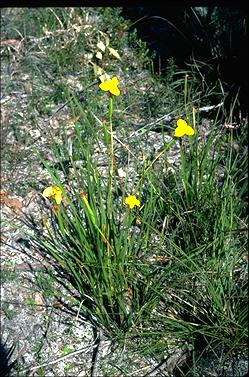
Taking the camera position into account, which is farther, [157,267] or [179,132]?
[157,267]

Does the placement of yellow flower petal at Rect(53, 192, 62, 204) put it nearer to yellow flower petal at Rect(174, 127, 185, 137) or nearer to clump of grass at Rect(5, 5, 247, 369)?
clump of grass at Rect(5, 5, 247, 369)

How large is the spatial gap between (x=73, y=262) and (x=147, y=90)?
4.87 ft

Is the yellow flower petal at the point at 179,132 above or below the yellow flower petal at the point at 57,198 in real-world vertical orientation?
above

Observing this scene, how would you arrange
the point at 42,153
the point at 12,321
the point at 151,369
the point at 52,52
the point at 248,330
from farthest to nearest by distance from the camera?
the point at 52,52
the point at 42,153
the point at 12,321
the point at 151,369
the point at 248,330

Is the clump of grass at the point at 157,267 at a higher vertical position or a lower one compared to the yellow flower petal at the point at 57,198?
lower

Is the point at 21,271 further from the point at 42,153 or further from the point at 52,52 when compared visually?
the point at 52,52

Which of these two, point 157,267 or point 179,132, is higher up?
point 179,132

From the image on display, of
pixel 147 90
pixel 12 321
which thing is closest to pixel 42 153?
pixel 147 90

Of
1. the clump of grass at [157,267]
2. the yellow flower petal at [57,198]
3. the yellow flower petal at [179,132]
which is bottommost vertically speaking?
the clump of grass at [157,267]

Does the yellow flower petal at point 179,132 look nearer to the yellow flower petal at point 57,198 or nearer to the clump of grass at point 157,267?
the clump of grass at point 157,267

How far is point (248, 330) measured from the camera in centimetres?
229

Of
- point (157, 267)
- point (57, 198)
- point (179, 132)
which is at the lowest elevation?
point (157, 267)

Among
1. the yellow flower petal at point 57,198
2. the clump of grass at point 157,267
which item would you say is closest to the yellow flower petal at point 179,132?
the clump of grass at point 157,267

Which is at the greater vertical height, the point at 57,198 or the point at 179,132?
the point at 179,132
